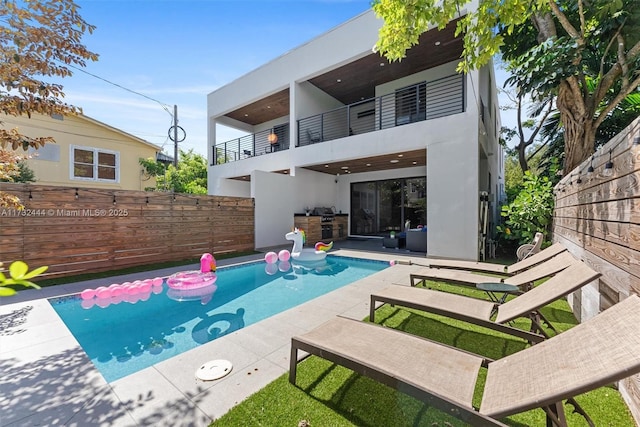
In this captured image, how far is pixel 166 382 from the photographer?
2.50 m

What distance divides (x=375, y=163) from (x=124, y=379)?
1070 cm

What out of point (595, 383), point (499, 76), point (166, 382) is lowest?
point (166, 382)

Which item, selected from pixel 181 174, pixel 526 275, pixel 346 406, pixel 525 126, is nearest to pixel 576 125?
pixel 526 275

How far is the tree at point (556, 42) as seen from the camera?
428cm

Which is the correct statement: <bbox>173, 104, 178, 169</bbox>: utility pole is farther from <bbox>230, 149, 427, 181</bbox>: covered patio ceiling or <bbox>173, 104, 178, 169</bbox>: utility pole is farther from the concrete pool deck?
the concrete pool deck

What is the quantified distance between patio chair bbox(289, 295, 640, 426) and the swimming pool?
2117mm

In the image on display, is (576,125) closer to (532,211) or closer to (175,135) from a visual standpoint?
(532,211)

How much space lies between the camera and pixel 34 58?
2416 mm

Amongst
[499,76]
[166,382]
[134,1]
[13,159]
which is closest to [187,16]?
[134,1]

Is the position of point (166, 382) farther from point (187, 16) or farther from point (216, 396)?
point (187, 16)

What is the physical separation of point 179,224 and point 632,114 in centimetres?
1310

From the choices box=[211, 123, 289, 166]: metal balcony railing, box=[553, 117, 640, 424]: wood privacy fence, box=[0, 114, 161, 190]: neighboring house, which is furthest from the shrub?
box=[0, 114, 161, 190]: neighboring house

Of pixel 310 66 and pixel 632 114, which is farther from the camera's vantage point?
pixel 310 66

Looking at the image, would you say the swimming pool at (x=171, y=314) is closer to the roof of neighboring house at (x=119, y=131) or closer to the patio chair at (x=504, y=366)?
the patio chair at (x=504, y=366)
